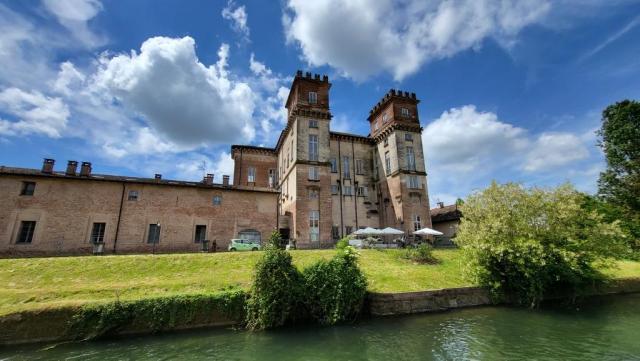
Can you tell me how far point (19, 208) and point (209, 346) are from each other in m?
25.1

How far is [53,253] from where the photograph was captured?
2358 centimetres

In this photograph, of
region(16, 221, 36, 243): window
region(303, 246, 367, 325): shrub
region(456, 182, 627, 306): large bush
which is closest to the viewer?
region(303, 246, 367, 325): shrub

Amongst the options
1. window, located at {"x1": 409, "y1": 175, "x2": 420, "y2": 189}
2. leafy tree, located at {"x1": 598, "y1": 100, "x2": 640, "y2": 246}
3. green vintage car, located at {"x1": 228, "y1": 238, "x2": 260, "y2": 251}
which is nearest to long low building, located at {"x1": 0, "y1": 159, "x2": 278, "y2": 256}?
green vintage car, located at {"x1": 228, "y1": 238, "x2": 260, "y2": 251}

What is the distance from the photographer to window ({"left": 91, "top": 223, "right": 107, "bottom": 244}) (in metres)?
25.2

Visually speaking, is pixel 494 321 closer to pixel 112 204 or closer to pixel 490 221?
pixel 490 221

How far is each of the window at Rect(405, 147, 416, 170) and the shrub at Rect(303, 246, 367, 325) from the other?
81.3 ft

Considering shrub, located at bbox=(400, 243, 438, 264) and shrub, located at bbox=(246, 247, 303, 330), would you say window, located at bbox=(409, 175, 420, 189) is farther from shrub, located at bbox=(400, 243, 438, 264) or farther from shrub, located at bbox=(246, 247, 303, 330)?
shrub, located at bbox=(246, 247, 303, 330)

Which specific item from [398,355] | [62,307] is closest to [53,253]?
[62,307]

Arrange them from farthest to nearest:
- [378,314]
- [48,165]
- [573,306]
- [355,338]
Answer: [48,165], [573,306], [378,314], [355,338]

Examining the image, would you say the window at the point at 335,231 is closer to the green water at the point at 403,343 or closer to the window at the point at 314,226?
the window at the point at 314,226

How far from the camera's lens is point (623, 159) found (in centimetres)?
3316

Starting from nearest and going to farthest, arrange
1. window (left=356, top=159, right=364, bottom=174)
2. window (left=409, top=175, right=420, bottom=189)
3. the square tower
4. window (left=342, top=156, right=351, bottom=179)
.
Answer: the square tower
window (left=409, top=175, right=420, bottom=189)
window (left=342, top=156, right=351, bottom=179)
window (left=356, top=159, right=364, bottom=174)

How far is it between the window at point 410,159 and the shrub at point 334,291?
24.8m

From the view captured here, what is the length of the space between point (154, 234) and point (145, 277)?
11.6m
